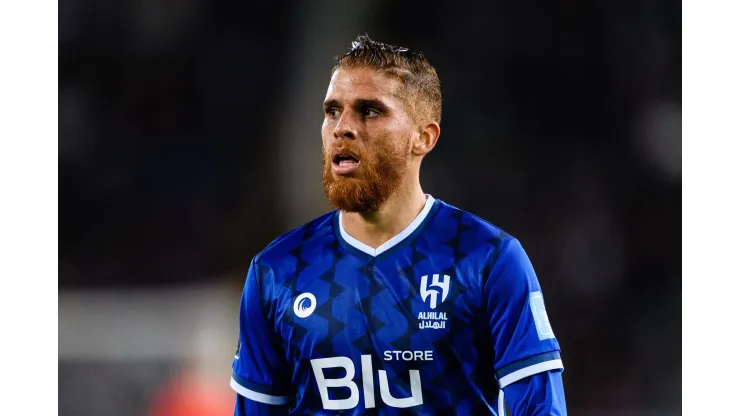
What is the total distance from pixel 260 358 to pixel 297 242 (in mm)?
361

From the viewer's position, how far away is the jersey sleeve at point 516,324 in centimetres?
207

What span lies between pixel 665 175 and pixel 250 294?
2.19 m

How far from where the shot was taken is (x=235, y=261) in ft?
14.2

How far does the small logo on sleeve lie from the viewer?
2.10m

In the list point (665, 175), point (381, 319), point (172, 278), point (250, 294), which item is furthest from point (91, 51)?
point (665, 175)

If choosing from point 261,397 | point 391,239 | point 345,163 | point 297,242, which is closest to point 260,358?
point 261,397

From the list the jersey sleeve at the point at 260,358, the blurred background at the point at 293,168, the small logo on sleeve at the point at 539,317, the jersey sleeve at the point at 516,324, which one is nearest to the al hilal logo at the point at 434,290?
the jersey sleeve at the point at 516,324

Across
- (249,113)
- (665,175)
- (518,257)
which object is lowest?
(518,257)

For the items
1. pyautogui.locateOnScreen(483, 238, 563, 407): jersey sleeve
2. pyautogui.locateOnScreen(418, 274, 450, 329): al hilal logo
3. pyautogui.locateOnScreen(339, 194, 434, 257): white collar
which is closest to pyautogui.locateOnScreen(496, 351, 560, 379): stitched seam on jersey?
pyautogui.locateOnScreen(483, 238, 563, 407): jersey sleeve

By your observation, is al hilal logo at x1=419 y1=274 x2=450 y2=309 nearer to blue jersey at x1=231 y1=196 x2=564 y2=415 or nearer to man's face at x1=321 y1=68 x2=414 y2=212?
blue jersey at x1=231 y1=196 x2=564 y2=415

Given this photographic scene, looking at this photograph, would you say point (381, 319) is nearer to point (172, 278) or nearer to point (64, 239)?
point (64, 239)

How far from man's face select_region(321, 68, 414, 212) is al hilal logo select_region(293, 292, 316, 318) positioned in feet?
0.90

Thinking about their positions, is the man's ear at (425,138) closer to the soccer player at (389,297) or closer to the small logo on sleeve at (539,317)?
the soccer player at (389,297)
